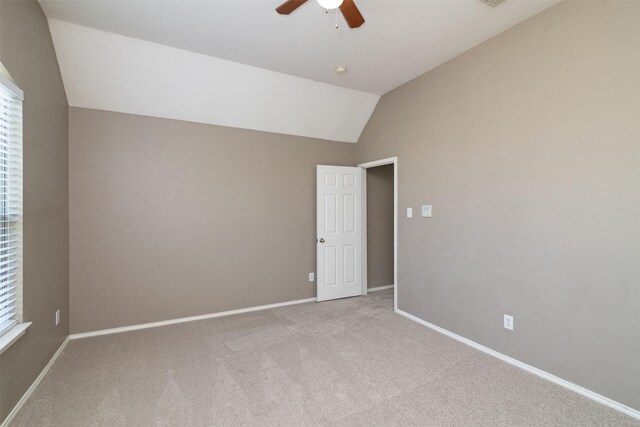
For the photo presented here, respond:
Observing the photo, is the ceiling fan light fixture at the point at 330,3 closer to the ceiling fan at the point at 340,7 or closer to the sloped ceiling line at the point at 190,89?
the ceiling fan at the point at 340,7

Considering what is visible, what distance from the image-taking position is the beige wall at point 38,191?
1917mm

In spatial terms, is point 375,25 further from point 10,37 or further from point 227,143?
point 10,37

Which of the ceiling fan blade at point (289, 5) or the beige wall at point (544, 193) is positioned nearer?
the ceiling fan blade at point (289, 5)

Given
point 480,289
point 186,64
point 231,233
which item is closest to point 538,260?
point 480,289

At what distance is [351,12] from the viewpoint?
1.85 m

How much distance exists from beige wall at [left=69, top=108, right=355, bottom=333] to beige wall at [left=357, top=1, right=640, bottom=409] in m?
1.87

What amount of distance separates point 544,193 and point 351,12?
2.04 meters

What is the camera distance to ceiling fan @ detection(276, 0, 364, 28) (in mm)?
1751

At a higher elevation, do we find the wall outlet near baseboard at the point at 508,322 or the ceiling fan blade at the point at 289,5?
the ceiling fan blade at the point at 289,5

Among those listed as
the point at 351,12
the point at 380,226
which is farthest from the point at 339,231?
the point at 351,12

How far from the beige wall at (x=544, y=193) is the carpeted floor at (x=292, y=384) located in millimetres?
354

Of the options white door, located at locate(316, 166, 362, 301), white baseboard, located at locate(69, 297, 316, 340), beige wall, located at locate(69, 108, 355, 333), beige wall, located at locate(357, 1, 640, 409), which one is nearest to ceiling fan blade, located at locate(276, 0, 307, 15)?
beige wall, located at locate(357, 1, 640, 409)

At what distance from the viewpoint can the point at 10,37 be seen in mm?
1897

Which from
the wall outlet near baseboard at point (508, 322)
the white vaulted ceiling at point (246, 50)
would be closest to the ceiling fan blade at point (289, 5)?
the white vaulted ceiling at point (246, 50)
